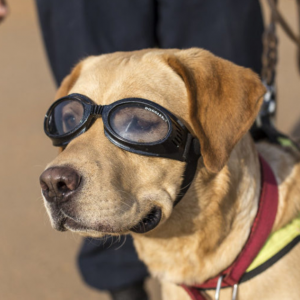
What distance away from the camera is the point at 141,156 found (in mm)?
2016

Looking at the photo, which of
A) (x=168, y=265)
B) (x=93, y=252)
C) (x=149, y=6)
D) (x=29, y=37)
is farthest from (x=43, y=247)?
(x=29, y=37)

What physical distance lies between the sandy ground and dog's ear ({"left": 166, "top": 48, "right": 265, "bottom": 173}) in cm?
88

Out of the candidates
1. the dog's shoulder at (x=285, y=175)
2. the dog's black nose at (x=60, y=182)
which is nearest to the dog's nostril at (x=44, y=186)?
the dog's black nose at (x=60, y=182)

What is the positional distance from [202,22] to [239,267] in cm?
167

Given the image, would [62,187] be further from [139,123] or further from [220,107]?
[220,107]

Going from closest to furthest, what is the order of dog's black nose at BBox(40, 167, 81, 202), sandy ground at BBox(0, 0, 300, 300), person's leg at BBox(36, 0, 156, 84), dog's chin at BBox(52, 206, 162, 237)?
dog's black nose at BBox(40, 167, 81, 202), dog's chin at BBox(52, 206, 162, 237), person's leg at BBox(36, 0, 156, 84), sandy ground at BBox(0, 0, 300, 300)

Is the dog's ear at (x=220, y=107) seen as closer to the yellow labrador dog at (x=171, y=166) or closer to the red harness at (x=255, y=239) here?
the yellow labrador dog at (x=171, y=166)

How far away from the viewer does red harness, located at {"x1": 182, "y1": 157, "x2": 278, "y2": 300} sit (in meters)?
2.20

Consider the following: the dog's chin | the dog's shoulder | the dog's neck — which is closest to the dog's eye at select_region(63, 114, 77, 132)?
the dog's chin

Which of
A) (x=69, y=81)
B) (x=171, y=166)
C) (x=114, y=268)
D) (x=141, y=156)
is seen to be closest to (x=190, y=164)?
(x=171, y=166)

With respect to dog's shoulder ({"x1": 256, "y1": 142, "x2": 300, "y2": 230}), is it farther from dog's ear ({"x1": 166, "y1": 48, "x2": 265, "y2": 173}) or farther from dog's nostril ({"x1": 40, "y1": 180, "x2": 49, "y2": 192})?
dog's nostril ({"x1": 40, "y1": 180, "x2": 49, "y2": 192})

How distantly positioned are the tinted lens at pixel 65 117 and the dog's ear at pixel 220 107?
0.55 metres

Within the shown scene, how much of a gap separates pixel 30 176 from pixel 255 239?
3.92 metres

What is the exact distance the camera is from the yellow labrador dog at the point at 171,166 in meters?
1.92
